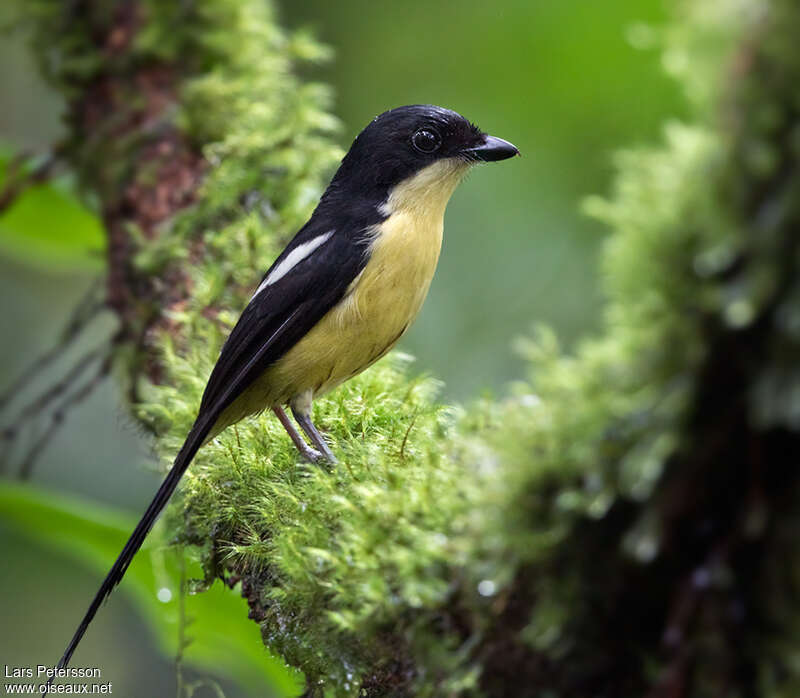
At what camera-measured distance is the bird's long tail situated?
2521mm

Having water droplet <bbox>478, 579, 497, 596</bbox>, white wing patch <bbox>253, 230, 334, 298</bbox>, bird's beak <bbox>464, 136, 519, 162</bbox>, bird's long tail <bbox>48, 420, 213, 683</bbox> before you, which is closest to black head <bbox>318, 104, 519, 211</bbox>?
bird's beak <bbox>464, 136, 519, 162</bbox>

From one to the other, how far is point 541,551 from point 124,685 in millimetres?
6050

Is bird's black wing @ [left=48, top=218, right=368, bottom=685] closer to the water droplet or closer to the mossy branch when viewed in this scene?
the mossy branch

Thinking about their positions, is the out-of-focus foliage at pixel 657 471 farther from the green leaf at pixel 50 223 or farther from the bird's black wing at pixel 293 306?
the green leaf at pixel 50 223

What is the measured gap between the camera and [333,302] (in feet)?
9.98

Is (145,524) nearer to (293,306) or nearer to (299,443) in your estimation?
(299,443)

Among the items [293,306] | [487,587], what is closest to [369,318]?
[293,306]

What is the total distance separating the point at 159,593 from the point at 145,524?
0.72 metres

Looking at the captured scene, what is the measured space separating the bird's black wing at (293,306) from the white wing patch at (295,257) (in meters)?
0.03

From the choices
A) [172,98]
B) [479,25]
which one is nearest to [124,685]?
[172,98]

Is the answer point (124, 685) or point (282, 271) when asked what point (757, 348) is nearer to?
point (282, 271)

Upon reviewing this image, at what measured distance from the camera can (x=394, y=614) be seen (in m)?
1.68

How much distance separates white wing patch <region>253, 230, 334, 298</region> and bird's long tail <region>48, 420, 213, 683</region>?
1.99ft

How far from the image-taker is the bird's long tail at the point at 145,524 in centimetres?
252
